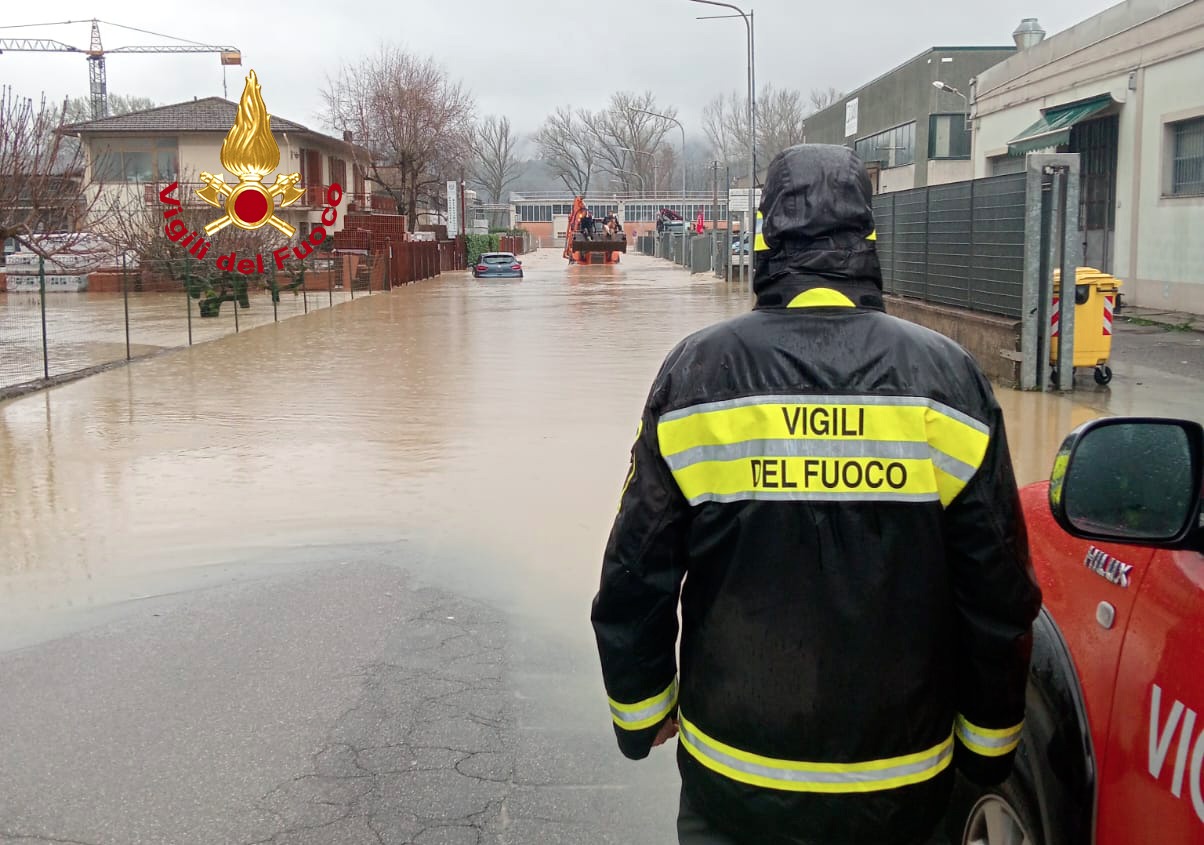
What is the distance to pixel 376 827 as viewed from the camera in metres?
4.09

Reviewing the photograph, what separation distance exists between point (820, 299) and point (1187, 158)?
22.3 m

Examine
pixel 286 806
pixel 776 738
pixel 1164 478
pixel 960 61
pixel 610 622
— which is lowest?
pixel 286 806

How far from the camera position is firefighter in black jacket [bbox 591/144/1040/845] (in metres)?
2.38

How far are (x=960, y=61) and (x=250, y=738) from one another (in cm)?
5287

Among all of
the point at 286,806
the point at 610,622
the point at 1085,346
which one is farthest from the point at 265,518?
the point at 1085,346

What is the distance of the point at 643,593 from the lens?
8.20 feet

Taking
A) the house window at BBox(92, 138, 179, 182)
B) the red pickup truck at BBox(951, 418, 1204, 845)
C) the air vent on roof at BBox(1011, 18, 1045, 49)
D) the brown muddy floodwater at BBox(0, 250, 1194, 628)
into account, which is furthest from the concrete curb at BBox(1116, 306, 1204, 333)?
the house window at BBox(92, 138, 179, 182)

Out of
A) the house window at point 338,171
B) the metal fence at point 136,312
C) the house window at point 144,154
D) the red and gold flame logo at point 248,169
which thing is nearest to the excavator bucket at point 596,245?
the house window at point 338,171

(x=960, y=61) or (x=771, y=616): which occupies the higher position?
(x=960, y=61)

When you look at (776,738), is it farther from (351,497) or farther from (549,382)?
(549,382)

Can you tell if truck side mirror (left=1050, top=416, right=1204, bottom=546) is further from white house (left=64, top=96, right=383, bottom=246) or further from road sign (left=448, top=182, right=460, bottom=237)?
road sign (left=448, top=182, right=460, bottom=237)

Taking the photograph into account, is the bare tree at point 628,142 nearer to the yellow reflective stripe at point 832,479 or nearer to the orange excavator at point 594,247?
the orange excavator at point 594,247

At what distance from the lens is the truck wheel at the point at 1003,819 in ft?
8.27

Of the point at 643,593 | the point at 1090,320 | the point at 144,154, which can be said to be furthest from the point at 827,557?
the point at 144,154
